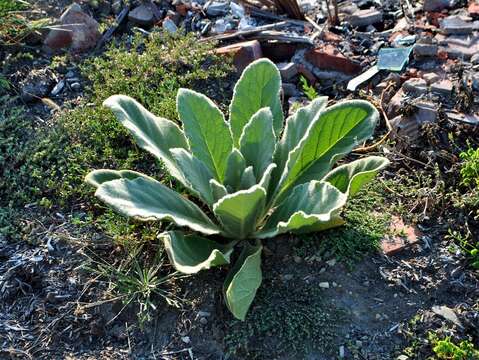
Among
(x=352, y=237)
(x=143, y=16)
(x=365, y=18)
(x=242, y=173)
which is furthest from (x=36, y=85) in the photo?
(x=352, y=237)

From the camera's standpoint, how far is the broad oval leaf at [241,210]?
7.67ft

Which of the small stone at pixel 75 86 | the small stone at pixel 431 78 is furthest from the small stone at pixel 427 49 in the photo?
the small stone at pixel 75 86

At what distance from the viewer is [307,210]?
8.14 feet

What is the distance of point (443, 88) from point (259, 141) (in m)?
1.15

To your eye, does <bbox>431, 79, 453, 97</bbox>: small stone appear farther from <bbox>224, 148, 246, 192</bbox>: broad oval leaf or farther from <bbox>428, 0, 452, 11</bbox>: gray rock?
<bbox>224, 148, 246, 192</bbox>: broad oval leaf

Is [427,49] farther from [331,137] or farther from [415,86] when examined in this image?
[331,137]

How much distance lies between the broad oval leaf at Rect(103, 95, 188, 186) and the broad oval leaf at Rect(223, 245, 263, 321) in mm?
459

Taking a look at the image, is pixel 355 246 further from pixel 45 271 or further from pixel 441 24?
pixel 441 24

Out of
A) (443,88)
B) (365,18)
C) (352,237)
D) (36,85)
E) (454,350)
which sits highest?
(36,85)

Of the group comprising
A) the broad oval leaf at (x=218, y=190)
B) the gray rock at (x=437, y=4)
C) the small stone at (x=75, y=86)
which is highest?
the broad oval leaf at (x=218, y=190)

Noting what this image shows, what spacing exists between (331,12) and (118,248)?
2.02 meters

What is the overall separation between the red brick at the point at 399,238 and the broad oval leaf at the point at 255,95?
655 mm

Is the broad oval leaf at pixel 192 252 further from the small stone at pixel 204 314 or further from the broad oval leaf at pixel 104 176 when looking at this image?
the broad oval leaf at pixel 104 176

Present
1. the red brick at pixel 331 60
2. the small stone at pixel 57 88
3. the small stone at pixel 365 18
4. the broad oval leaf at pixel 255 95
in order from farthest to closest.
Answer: the small stone at pixel 365 18 < the small stone at pixel 57 88 < the red brick at pixel 331 60 < the broad oval leaf at pixel 255 95
